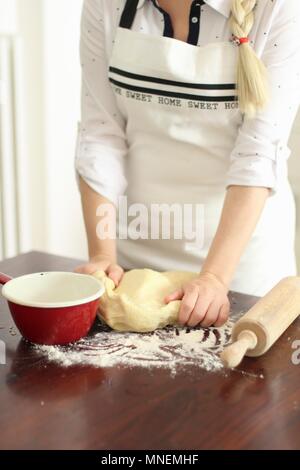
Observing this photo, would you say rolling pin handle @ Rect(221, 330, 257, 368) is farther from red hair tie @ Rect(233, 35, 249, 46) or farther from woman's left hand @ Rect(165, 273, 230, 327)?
red hair tie @ Rect(233, 35, 249, 46)

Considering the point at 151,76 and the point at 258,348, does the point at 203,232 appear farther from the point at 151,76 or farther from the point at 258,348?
the point at 258,348

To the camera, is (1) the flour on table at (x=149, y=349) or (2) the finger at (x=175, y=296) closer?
(1) the flour on table at (x=149, y=349)

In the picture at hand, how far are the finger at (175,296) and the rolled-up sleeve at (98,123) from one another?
0.31 m

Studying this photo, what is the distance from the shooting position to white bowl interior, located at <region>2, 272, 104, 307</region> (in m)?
0.87

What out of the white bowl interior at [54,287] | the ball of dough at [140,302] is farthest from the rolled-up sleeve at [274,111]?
the white bowl interior at [54,287]

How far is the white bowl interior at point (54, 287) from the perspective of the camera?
34.1 inches

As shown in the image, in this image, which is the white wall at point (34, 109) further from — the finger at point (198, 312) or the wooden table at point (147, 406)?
the wooden table at point (147, 406)

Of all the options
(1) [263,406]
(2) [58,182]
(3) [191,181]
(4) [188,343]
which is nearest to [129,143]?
(3) [191,181]

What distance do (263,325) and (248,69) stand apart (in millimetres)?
424

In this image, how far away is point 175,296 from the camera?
0.89 meters

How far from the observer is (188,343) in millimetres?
809

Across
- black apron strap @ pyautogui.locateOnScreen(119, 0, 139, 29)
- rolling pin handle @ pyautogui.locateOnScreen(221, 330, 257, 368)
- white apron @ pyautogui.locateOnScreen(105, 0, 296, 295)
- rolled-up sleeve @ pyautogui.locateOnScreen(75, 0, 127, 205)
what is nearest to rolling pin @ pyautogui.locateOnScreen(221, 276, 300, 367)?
rolling pin handle @ pyautogui.locateOnScreen(221, 330, 257, 368)

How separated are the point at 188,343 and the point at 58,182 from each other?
146cm

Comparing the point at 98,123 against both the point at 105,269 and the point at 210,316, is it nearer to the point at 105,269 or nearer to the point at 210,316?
the point at 105,269
